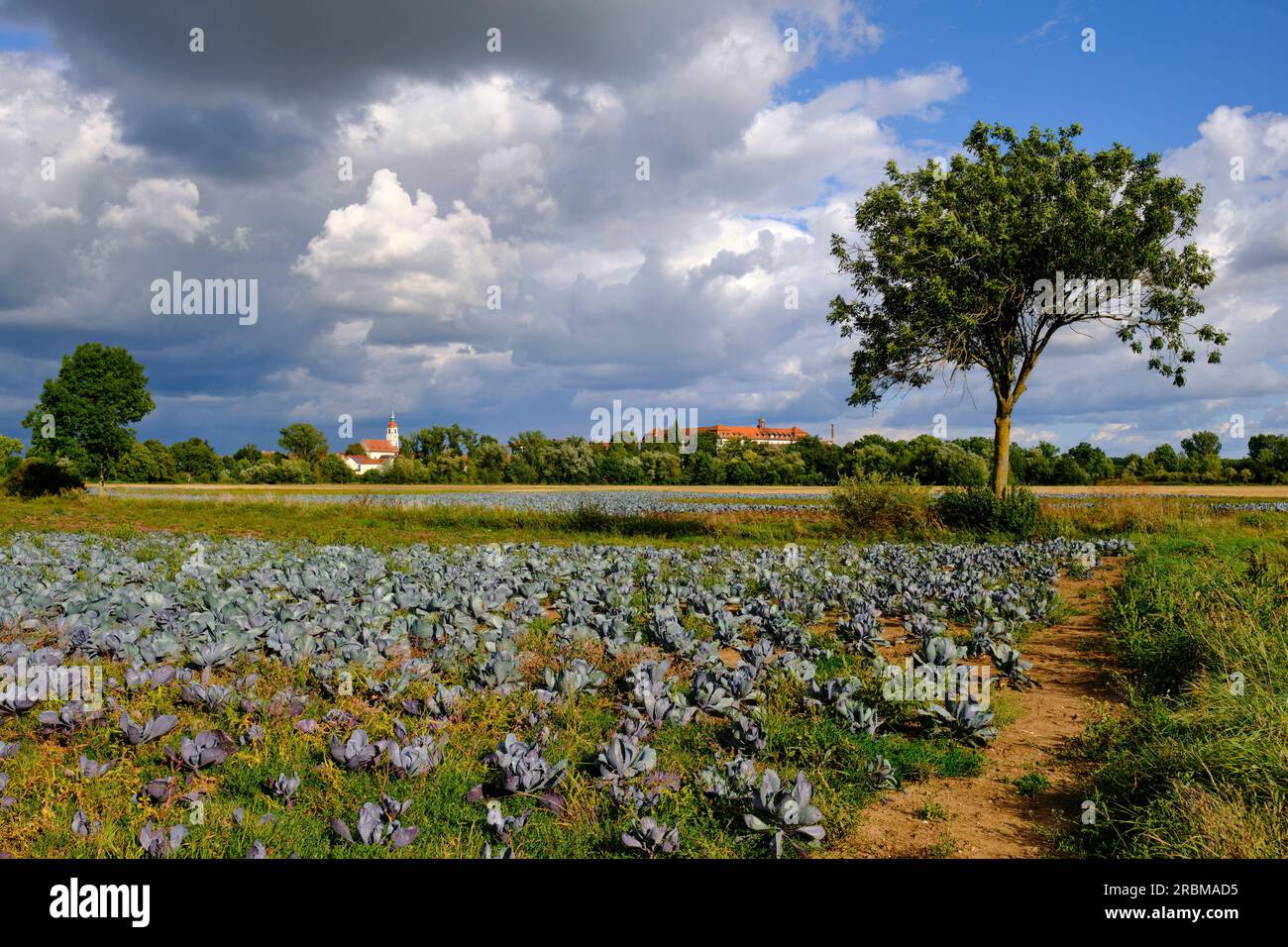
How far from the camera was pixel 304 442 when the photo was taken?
99062 millimetres

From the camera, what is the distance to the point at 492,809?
155 inches

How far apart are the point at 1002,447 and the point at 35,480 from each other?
48.3 meters

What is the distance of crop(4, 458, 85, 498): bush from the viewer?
40531mm

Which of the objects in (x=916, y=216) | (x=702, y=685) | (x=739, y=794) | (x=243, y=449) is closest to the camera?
(x=739, y=794)

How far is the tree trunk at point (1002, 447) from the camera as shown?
26130mm

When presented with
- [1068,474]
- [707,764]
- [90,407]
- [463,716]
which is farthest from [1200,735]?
[1068,474]

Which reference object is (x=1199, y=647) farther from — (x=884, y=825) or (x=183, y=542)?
(x=183, y=542)

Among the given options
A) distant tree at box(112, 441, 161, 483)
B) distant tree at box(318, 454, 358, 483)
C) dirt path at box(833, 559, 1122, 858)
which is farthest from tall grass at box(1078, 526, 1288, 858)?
distant tree at box(112, 441, 161, 483)

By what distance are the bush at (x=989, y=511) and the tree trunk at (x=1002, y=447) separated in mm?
2240

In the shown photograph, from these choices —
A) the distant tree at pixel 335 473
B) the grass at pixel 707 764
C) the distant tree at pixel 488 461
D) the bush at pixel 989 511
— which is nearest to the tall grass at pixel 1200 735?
the grass at pixel 707 764

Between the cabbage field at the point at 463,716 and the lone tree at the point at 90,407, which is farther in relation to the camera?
the lone tree at the point at 90,407

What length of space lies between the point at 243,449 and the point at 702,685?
374 feet

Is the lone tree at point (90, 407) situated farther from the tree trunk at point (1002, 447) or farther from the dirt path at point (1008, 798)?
the dirt path at point (1008, 798)
